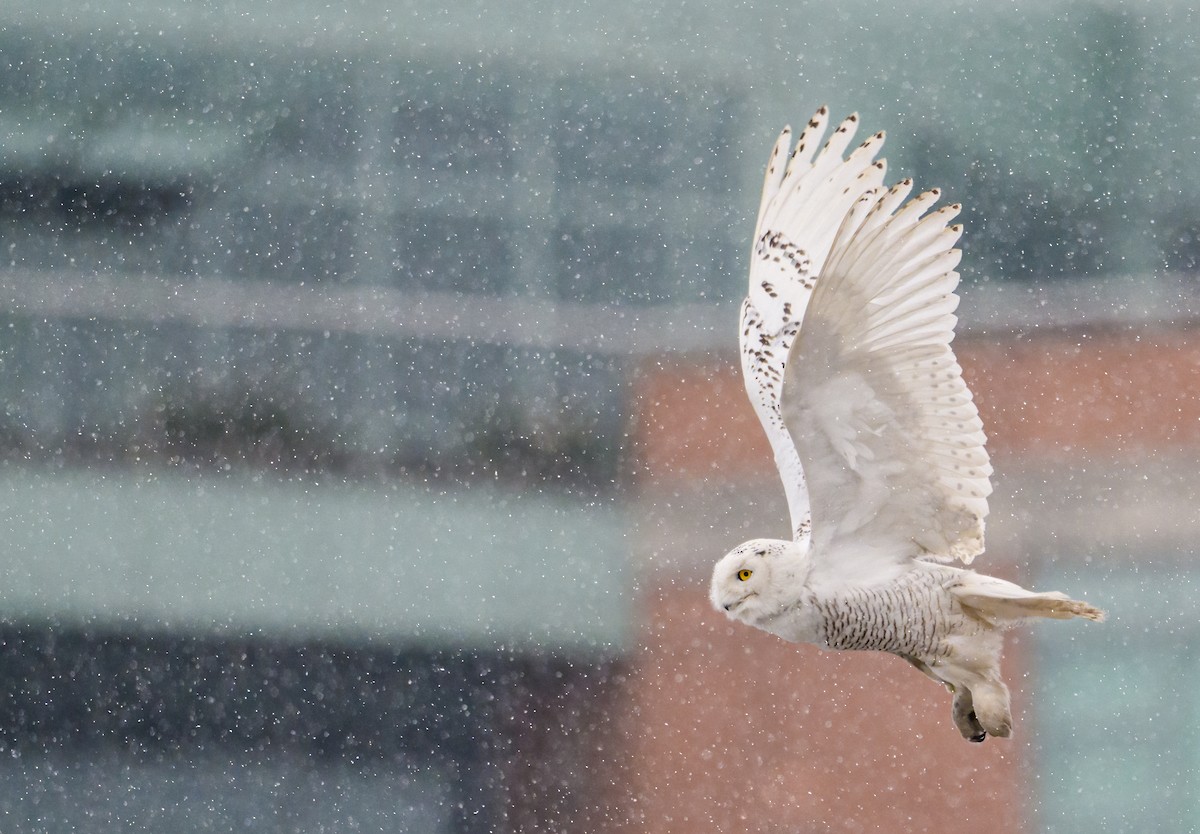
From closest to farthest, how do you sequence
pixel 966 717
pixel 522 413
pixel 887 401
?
pixel 887 401, pixel 966 717, pixel 522 413

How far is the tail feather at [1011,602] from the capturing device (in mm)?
1276

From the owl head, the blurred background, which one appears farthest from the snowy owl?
the blurred background

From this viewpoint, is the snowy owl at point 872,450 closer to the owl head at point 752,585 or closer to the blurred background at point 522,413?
the owl head at point 752,585

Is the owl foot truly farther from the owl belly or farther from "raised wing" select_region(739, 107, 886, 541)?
"raised wing" select_region(739, 107, 886, 541)

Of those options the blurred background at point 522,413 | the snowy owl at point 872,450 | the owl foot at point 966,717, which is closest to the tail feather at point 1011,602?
the snowy owl at point 872,450

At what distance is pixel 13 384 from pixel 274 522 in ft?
2.85

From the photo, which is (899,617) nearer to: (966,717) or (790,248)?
(966,717)

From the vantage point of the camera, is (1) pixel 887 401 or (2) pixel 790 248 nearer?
(1) pixel 887 401

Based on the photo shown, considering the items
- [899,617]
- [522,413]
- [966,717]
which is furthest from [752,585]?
[522,413]

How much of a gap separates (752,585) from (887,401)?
0.24m

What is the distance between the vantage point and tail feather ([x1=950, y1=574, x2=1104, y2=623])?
1.28 meters

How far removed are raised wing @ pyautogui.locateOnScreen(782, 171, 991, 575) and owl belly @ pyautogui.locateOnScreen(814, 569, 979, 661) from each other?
0.12ft

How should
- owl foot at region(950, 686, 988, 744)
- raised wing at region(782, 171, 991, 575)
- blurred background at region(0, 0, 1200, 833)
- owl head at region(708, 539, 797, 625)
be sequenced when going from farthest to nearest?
blurred background at region(0, 0, 1200, 833)
owl foot at region(950, 686, 988, 744)
owl head at region(708, 539, 797, 625)
raised wing at region(782, 171, 991, 575)

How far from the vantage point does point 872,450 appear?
4.53 feet
